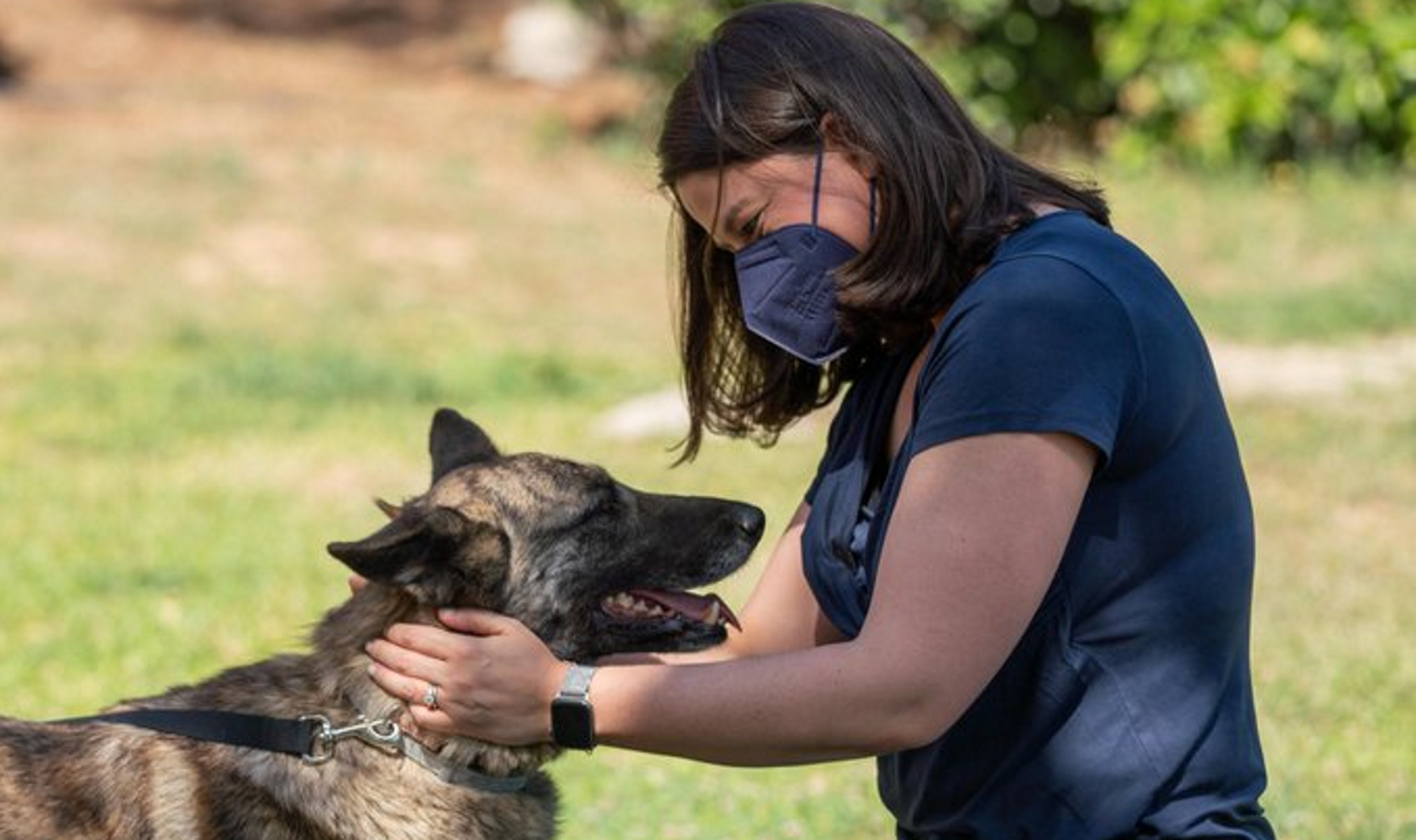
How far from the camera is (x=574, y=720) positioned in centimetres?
318

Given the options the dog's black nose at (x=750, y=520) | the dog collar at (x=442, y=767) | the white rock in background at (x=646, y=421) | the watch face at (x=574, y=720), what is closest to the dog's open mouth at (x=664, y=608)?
the dog's black nose at (x=750, y=520)

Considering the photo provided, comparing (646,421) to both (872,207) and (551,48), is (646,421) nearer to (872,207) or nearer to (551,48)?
(872,207)

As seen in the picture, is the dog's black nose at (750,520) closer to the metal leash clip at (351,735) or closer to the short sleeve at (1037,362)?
the metal leash clip at (351,735)

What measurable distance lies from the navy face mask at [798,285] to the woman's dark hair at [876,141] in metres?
0.06

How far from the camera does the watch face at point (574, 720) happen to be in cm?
318

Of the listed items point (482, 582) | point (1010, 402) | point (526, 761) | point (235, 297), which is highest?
point (1010, 402)

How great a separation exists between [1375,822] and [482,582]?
2.86 m

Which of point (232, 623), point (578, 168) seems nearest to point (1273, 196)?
point (578, 168)

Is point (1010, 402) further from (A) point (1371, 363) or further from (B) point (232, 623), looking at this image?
(A) point (1371, 363)

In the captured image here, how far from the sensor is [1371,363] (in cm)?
1168

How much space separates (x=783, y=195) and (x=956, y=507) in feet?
2.22

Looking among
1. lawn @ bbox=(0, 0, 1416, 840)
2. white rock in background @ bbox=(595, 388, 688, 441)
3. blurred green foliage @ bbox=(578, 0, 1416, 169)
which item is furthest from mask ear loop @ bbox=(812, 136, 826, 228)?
blurred green foliage @ bbox=(578, 0, 1416, 169)

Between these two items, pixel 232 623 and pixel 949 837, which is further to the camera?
pixel 232 623

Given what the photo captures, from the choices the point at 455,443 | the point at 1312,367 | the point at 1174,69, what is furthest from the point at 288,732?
the point at 1174,69
